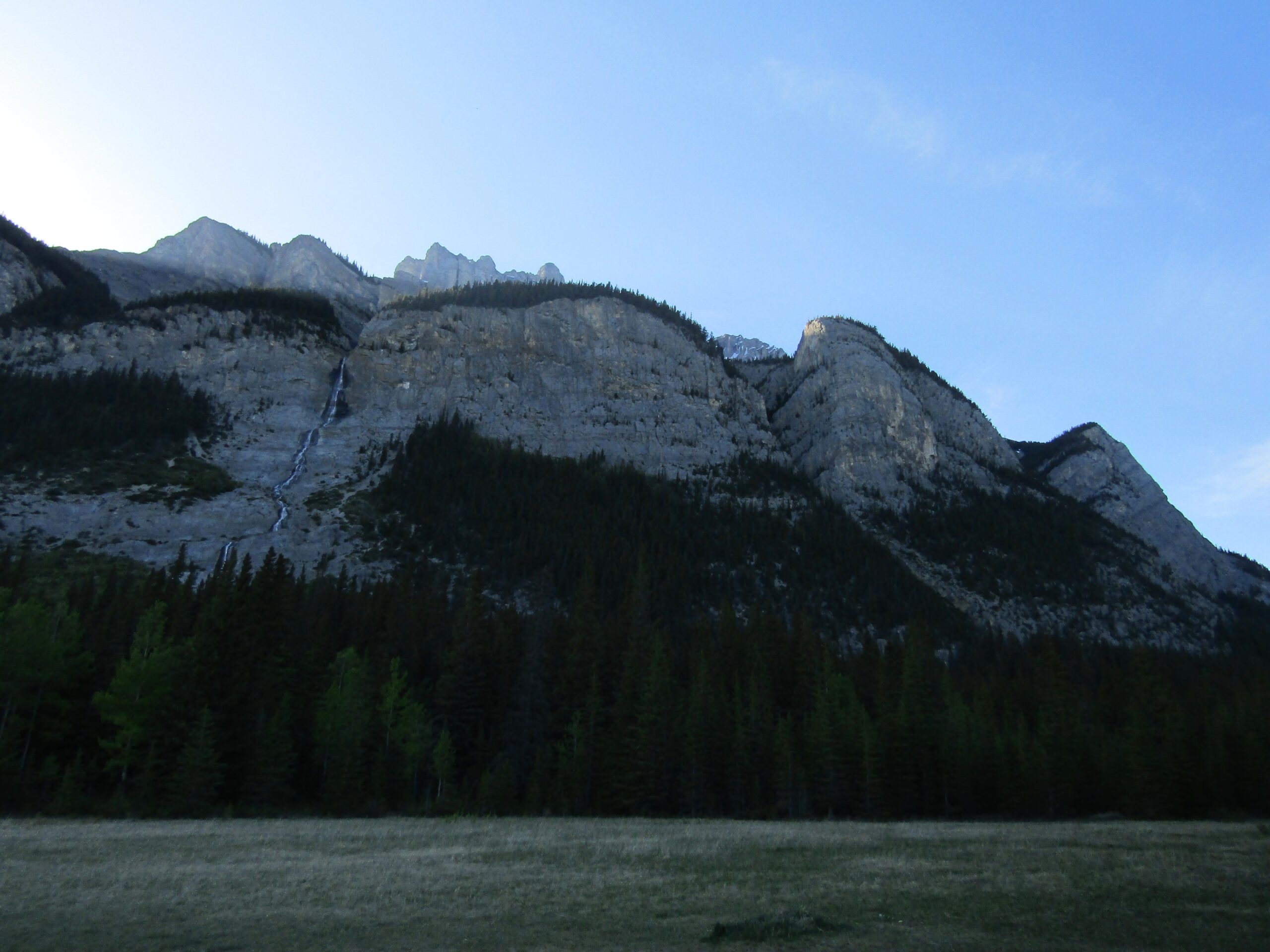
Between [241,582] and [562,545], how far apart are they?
228ft

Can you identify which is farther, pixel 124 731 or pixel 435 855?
pixel 124 731

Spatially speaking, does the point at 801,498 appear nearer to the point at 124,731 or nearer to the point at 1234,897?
the point at 124,731

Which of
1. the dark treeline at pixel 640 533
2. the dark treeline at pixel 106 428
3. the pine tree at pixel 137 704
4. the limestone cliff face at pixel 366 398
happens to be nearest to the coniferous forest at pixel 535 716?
the pine tree at pixel 137 704

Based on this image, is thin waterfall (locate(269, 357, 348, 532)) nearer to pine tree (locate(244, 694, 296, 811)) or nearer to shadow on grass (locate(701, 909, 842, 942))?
pine tree (locate(244, 694, 296, 811))

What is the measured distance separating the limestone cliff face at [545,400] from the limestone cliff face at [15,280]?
75.0 metres

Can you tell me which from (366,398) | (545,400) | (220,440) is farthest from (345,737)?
(545,400)

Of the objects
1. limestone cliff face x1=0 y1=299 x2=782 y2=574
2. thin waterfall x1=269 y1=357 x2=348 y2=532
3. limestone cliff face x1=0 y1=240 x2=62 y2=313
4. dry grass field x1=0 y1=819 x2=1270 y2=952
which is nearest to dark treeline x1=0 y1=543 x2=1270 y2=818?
dry grass field x1=0 y1=819 x2=1270 y2=952

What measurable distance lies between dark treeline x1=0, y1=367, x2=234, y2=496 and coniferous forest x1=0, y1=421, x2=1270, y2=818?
123 ft

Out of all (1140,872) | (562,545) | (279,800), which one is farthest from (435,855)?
(562,545)

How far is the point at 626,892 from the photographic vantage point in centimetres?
2083

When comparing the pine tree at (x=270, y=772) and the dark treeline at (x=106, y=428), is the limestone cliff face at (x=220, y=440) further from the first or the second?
the pine tree at (x=270, y=772)

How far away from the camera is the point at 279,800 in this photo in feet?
168

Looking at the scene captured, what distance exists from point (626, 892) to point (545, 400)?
17108 centimetres

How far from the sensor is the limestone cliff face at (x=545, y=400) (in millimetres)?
178125
